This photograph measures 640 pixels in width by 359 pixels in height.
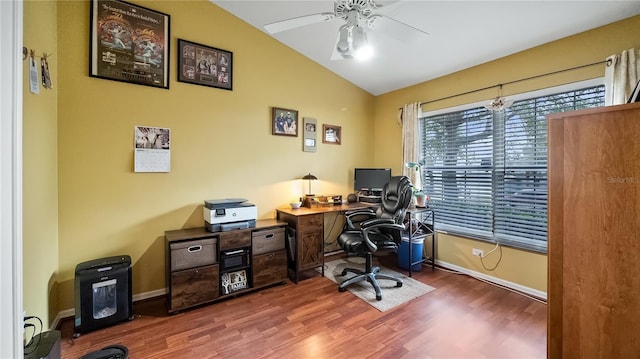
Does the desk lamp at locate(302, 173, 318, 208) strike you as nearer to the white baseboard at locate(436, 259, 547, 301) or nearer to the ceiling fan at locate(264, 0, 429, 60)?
the ceiling fan at locate(264, 0, 429, 60)

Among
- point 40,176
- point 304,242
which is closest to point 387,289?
point 304,242

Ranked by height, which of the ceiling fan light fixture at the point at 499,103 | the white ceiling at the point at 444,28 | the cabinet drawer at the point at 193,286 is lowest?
the cabinet drawer at the point at 193,286

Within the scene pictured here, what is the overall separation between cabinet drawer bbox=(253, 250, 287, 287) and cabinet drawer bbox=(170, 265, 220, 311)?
0.40m

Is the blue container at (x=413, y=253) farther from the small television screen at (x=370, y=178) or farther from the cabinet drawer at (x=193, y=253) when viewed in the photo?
the cabinet drawer at (x=193, y=253)

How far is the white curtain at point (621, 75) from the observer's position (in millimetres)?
2066

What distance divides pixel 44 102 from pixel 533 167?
14.0 ft

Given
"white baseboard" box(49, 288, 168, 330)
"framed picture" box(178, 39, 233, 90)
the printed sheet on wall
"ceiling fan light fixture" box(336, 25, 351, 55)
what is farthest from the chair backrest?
"white baseboard" box(49, 288, 168, 330)

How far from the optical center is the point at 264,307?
2451 mm

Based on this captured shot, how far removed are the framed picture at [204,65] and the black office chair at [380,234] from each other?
2.14 m

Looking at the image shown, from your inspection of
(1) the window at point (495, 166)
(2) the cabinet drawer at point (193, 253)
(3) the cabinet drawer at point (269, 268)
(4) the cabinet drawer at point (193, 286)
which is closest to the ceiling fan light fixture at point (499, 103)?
(1) the window at point (495, 166)

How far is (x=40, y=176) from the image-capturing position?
1.81 metres

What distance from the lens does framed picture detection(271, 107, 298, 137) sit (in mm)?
3287

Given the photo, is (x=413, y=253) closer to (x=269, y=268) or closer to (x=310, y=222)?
(x=310, y=222)

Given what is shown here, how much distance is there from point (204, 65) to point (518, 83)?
332 centimetres
